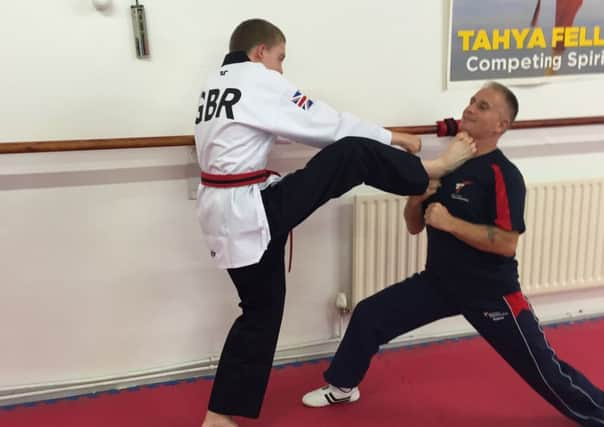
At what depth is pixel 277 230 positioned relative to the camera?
1.76 meters

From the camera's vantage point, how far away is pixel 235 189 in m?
1.73

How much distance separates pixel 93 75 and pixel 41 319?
3.14 ft

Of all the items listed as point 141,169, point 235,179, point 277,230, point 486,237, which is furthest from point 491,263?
point 141,169

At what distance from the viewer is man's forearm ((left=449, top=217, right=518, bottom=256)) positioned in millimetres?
1769

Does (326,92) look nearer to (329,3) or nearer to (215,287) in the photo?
(329,3)

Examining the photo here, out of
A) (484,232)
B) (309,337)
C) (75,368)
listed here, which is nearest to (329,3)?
(484,232)

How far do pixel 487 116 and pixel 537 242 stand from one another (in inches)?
40.6

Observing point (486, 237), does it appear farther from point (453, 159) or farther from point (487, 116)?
point (487, 116)

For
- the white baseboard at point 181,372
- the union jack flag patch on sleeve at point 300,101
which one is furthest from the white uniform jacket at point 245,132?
the white baseboard at point 181,372

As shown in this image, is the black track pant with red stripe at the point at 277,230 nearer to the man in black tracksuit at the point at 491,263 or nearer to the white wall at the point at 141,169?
the man in black tracksuit at the point at 491,263

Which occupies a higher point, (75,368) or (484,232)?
(484,232)

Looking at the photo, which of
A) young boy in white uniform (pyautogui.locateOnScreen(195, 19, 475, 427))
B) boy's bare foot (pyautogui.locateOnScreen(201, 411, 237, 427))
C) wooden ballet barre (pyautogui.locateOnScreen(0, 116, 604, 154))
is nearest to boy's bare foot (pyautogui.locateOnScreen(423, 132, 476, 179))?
young boy in white uniform (pyautogui.locateOnScreen(195, 19, 475, 427))

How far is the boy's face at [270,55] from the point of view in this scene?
5.76 feet

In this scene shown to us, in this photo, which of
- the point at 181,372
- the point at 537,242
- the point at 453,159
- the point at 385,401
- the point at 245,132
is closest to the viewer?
the point at 245,132
